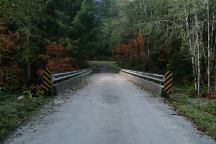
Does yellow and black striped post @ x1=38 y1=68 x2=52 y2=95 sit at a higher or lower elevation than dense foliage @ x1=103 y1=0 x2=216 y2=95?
lower

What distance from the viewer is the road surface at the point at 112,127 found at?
903cm

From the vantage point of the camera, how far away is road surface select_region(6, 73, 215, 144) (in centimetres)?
903

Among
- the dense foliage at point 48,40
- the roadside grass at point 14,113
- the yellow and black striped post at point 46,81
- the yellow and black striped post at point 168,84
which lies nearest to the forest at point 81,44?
the dense foliage at point 48,40

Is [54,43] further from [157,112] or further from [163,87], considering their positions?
[157,112]

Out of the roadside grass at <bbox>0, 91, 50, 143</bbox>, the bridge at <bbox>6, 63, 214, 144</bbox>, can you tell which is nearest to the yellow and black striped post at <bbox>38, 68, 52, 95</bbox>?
the roadside grass at <bbox>0, 91, 50, 143</bbox>

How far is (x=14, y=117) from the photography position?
11.4 meters

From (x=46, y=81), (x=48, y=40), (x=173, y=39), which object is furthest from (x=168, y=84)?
(x=48, y=40)

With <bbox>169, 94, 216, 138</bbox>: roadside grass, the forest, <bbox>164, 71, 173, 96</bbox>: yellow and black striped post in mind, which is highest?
the forest

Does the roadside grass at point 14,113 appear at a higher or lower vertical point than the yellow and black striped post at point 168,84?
lower

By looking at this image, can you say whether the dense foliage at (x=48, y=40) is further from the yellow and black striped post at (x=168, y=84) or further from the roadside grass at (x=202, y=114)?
the roadside grass at (x=202, y=114)

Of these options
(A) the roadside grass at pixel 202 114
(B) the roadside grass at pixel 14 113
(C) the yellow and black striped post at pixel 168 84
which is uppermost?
(C) the yellow and black striped post at pixel 168 84

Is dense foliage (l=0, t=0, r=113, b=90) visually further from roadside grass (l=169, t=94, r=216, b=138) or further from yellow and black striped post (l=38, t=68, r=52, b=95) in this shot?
roadside grass (l=169, t=94, r=216, b=138)

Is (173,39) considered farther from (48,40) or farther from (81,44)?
(81,44)

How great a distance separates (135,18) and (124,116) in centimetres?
4362
